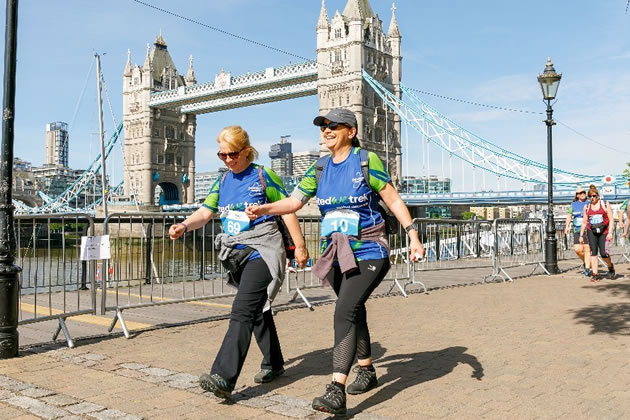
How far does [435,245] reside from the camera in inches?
490

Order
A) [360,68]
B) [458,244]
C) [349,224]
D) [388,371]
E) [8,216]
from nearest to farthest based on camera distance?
[349,224] < [388,371] < [8,216] < [458,244] < [360,68]

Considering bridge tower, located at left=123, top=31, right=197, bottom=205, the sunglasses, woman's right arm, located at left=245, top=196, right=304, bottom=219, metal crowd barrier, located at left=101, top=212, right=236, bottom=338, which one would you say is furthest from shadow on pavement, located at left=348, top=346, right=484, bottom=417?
bridge tower, located at left=123, top=31, right=197, bottom=205

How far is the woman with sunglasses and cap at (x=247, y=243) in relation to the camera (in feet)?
11.6

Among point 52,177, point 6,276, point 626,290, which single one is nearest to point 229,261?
point 6,276

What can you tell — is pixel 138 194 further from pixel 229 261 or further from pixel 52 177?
pixel 52 177

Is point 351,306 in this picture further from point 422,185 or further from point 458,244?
point 422,185

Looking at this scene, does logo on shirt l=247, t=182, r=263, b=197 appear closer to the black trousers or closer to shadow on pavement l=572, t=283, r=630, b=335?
the black trousers

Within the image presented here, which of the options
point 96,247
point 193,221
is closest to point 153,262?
point 96,247

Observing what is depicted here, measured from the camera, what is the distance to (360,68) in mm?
56188

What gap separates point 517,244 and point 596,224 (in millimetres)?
3361

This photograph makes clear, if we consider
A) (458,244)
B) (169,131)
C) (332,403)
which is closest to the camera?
(332,403)

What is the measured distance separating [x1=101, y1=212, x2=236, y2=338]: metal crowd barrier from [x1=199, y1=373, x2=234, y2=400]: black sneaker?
2.82 meters

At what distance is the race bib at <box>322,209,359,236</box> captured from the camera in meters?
3.35

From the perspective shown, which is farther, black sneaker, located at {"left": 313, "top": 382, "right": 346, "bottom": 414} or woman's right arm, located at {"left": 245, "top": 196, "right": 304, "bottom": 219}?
woman's right arm, located at {"left": 245, "top": 196, "right": 304, "bottom": 219}
